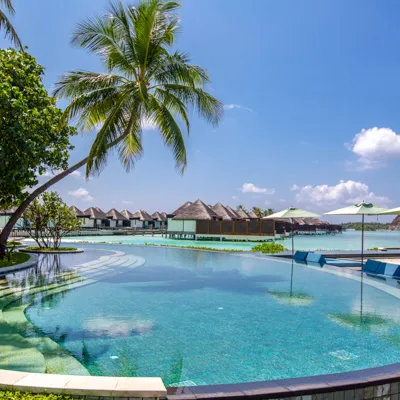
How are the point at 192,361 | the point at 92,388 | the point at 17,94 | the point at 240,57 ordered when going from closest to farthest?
1. the point at 92,388
2. the point at 192,361
3. the point at 17,94
4. the point at 240,57

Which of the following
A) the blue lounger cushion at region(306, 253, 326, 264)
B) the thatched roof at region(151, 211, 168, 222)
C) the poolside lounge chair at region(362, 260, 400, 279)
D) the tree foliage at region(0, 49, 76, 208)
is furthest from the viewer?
the thatched roof at region(151, 211, 168, 222)

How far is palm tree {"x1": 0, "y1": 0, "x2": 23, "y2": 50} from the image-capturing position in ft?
33.1

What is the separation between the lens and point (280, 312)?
6629 millimetres

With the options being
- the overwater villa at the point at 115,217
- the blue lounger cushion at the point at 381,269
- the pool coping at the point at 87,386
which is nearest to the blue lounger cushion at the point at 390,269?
the blue lounger cushion at the point at 381,269

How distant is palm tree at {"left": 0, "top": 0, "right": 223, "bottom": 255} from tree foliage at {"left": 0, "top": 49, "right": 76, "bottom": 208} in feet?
1.89

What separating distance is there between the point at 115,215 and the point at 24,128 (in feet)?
144

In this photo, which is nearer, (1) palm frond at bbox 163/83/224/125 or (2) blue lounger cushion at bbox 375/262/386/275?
(2) blue lounger cushion at bbox 375/262/386/275

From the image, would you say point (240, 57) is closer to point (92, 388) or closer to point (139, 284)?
point (139, 284)

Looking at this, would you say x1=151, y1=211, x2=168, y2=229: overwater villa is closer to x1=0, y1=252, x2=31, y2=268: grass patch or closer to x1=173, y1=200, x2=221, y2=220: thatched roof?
x1=173, y1=200, x2=221, y2=220: thatched roof

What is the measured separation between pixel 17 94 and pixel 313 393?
8719 mm

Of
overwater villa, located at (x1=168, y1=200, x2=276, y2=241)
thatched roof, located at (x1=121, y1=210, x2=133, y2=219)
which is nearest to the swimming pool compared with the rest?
overwater villa, located at (x1=168, y1=200, x2=276, y2=241)

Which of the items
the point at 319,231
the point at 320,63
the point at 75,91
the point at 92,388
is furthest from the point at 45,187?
the point at 319,231

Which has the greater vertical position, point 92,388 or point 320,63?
point 320,63

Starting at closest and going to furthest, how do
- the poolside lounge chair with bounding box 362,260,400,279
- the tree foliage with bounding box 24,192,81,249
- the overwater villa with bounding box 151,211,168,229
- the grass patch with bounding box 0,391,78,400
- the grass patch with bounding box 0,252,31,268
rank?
1. the grass patch with bounding box 0,391,78,400
2. the poolside lounge chair with bounding box 362,260,400,279
3. the grass patch with bounding box 0,252,31,268
4. the tree foliage with bounding box 24,192,81,249
5. the overwater villa with bounding box 151,211,168,229
